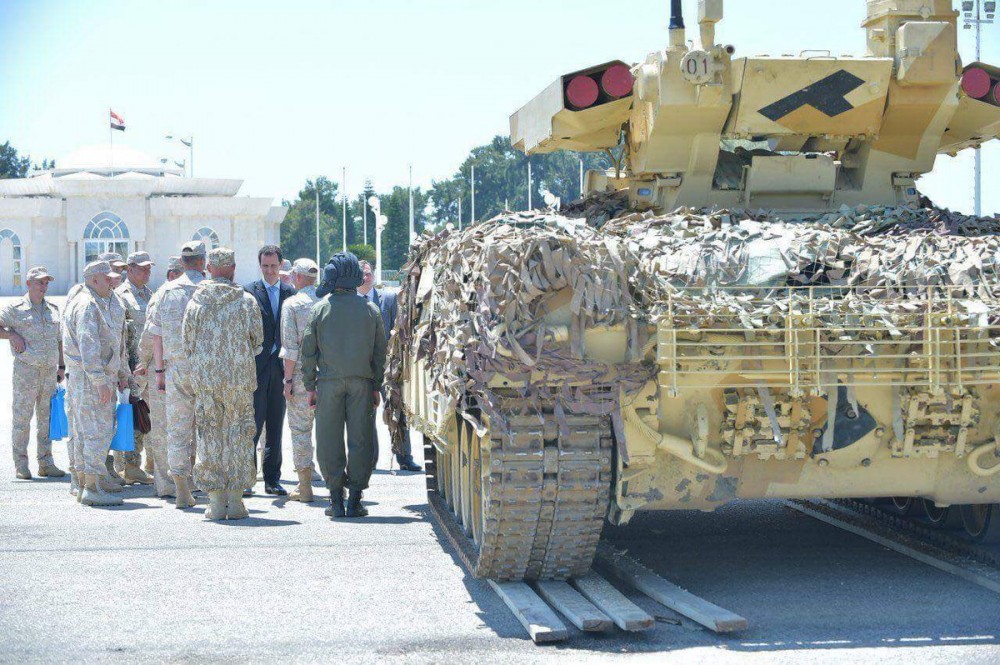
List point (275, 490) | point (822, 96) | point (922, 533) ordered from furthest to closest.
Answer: point (275, 490), point (822, 96), point (922, 533)

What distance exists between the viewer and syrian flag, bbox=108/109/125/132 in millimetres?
62625

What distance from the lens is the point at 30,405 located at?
12.3 m

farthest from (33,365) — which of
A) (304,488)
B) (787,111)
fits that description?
(787,111)

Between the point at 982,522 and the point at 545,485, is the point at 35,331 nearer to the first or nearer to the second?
the point at 545,485

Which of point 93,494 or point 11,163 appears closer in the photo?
point 93,494

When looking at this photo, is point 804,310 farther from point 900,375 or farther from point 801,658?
point 801,658

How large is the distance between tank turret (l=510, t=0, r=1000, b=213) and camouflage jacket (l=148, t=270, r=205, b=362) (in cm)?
311

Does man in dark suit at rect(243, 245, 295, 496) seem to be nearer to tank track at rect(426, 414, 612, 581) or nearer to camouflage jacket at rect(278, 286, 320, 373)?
camouflage jacket at rect(278, 286, 320, 373)

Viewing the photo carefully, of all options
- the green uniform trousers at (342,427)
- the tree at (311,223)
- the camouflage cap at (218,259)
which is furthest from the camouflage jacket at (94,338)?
the tree at (311,223)

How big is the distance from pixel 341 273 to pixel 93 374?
6.98ft

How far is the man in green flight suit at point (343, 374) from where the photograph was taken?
9.83m

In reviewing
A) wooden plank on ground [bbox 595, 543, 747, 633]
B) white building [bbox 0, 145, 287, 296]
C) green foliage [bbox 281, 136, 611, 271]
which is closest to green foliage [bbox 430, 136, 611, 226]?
green foliage [bbox 281, 136, 611, 271]

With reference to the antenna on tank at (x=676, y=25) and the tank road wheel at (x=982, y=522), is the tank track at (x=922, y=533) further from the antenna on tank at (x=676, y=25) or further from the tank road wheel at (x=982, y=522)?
the antenna on tank at (x=676, y=25)

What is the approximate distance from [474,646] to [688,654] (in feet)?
3.08
